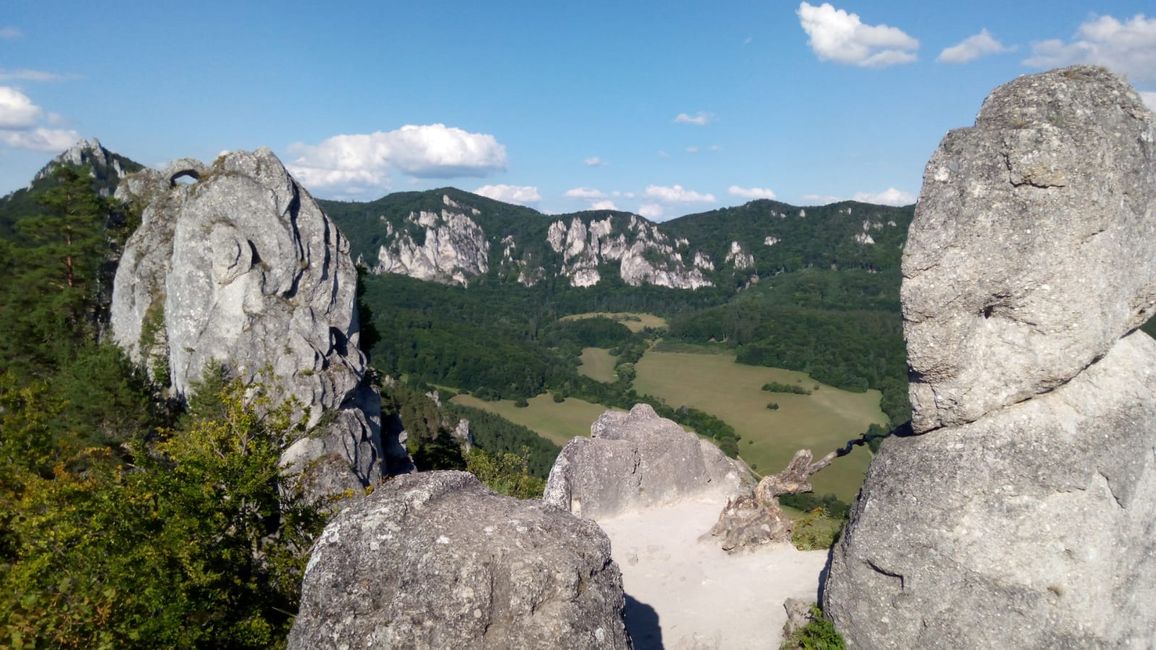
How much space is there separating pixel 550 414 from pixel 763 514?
81797 millimetres

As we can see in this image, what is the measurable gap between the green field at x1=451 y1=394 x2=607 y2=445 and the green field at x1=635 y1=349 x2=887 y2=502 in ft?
49.2

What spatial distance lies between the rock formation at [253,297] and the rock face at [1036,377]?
22815 mm

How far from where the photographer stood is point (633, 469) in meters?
21.0

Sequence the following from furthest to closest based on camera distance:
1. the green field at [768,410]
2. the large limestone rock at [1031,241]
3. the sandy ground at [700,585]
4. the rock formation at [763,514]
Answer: the green field at [768,410]
the rock formation at [763,514]
the sandy ground at [700,585]
the large limestone rock at [1031,241]

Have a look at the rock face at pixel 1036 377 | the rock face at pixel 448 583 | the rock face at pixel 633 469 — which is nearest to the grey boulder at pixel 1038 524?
the rock face at pixel 1036 377

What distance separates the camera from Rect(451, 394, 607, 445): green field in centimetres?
8850

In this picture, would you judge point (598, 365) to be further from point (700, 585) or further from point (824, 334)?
point (700, 585)

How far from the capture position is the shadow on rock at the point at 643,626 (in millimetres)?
13922

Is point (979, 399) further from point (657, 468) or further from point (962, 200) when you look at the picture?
point (657, 468)

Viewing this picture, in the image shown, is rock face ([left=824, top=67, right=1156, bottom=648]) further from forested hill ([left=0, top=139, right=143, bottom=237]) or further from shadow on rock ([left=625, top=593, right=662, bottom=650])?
forested hill ([left=0, top=139, right=143, bottom=237])

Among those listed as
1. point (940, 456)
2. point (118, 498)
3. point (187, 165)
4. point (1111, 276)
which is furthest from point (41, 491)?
point (187, 165)

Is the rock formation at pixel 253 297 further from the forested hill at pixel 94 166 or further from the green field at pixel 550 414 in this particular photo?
the forested hill at pixel 94 166

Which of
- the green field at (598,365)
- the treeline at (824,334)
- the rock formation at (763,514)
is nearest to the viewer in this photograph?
the rock formation at (763,514)

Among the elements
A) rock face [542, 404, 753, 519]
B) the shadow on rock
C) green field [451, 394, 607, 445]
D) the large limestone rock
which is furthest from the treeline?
the large limestone rock
